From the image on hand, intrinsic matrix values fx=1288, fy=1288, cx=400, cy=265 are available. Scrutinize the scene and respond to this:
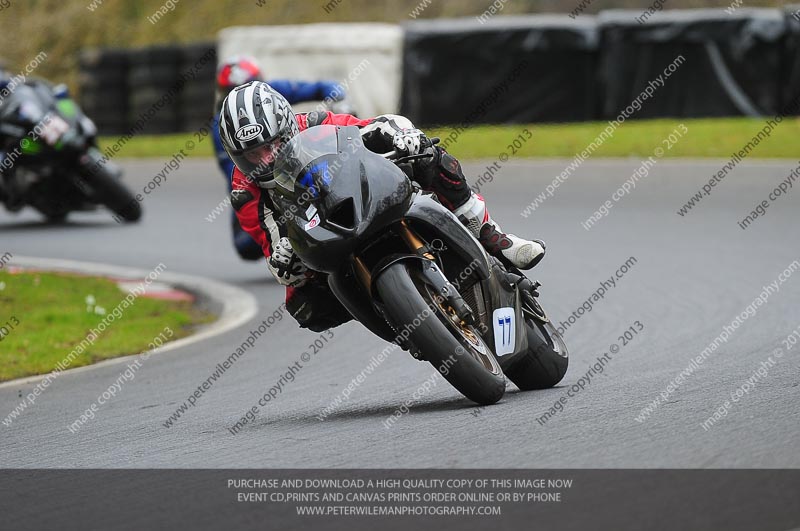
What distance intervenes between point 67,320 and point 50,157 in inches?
→ 215

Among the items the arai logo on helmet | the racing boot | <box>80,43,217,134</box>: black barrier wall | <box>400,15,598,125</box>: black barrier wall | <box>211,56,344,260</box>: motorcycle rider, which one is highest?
the arai logo on helmet

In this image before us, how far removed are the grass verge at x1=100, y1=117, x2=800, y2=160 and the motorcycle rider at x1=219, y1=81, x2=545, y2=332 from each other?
9689 millimetres

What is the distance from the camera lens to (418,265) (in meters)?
5.38

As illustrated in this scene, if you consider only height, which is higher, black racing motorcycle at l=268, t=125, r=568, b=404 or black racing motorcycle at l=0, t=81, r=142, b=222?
black racing motorcycle at l=268, t=125, r=568, b=404

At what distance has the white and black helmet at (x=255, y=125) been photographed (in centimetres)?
562

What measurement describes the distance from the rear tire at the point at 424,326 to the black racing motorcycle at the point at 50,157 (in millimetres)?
10189

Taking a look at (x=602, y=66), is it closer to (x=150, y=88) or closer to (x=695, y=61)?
(x=695, y=61)

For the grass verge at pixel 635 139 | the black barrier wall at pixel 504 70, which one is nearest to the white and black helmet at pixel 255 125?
the grass verge at pixel 635 139

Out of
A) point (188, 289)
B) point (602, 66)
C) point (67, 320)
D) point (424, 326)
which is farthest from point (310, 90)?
point (602, 66)

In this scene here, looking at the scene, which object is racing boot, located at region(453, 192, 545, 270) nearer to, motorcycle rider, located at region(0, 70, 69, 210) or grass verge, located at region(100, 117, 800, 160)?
grass verge, located at region(100, 117, 800, 160)

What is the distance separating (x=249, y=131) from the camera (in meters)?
5.62

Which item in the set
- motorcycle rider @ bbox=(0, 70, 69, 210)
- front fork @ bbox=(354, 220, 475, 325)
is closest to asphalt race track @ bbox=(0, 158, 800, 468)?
front fork @ bbox=(354, 220, 475, 325)

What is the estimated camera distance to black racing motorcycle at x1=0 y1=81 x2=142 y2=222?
48.2 ft
